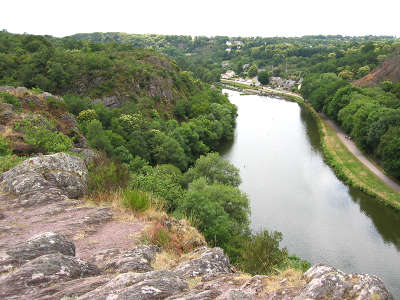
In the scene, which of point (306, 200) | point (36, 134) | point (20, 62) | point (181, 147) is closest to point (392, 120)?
point (306, 200)

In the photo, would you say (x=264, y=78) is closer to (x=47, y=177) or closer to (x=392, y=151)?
(x=392, y=151)

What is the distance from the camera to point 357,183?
132 feet

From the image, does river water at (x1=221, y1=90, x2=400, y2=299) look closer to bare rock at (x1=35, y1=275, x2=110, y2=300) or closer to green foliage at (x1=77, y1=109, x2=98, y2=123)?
green foliage at (x1=77, y1=109, x2=98, y2=123)

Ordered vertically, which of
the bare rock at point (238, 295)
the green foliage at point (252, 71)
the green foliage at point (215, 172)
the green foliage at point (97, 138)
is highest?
A: the green foliage at point (252, 71)

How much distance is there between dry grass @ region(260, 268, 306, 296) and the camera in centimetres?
595

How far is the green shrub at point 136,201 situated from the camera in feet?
33.3

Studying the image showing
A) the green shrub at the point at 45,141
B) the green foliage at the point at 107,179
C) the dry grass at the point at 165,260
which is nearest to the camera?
the dry grass at the point at 165,260

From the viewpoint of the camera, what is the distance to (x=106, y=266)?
6848 millimetres

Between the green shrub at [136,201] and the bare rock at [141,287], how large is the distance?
433 cm

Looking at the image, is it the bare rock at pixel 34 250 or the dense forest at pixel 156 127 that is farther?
the dense forest at pixel 156 127

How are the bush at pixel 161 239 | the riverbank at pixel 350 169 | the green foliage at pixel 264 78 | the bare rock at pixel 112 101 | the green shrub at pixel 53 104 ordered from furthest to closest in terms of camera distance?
1. the green foliage at pixel 264 78
2. the bare rock at pixel 112 101
3. the riverbank at pixel 350 169
4. the green shrub at pixel 53 104
5. the bush at pixel 161 239

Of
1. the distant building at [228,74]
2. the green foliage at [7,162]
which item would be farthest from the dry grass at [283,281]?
the distant building at [228,74]

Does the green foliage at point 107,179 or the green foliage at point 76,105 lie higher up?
the green foliage at point 107,179

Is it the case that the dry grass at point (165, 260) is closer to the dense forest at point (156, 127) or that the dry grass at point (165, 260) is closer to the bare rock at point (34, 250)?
the bare rock at point (34, 250)
